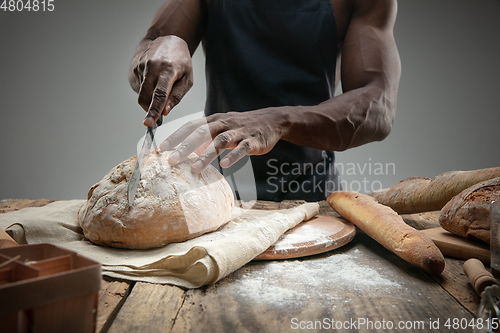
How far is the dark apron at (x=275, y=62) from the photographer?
1719 mm

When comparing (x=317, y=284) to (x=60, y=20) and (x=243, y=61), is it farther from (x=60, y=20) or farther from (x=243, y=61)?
(x=60, y=20)

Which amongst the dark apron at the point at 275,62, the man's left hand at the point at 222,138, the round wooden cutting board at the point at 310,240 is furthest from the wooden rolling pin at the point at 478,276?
the dark apron at the point at 275,62

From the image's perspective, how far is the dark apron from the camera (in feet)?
5.64

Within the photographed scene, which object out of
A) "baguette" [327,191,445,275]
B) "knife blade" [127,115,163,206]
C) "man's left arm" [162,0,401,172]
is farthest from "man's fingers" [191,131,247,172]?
"baguette" [327,191,445,275]

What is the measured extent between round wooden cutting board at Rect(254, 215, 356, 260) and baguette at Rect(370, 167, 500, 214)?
0.28m

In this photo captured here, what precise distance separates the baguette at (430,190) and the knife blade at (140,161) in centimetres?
102

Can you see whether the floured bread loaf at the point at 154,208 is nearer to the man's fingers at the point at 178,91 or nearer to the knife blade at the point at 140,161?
the knife blade at the point at 140,161

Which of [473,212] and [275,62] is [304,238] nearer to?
[473,212]

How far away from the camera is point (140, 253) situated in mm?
952

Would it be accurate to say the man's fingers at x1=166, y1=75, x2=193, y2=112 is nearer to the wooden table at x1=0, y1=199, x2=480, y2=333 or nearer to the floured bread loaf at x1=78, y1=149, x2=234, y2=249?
the floured bread loaf at x1=78, y1=149, x2=234, y2=249

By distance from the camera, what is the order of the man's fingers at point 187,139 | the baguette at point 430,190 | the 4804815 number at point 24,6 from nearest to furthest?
the man's fingers at point 187,139 < the baguette at point 430,190 < the 4804815 number at point 24,6

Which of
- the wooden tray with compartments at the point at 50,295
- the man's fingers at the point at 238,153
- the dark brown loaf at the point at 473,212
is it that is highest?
the man's fingers at the point at 238,153

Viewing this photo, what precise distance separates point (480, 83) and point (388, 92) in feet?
9.77

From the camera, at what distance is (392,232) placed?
0.95 meters
